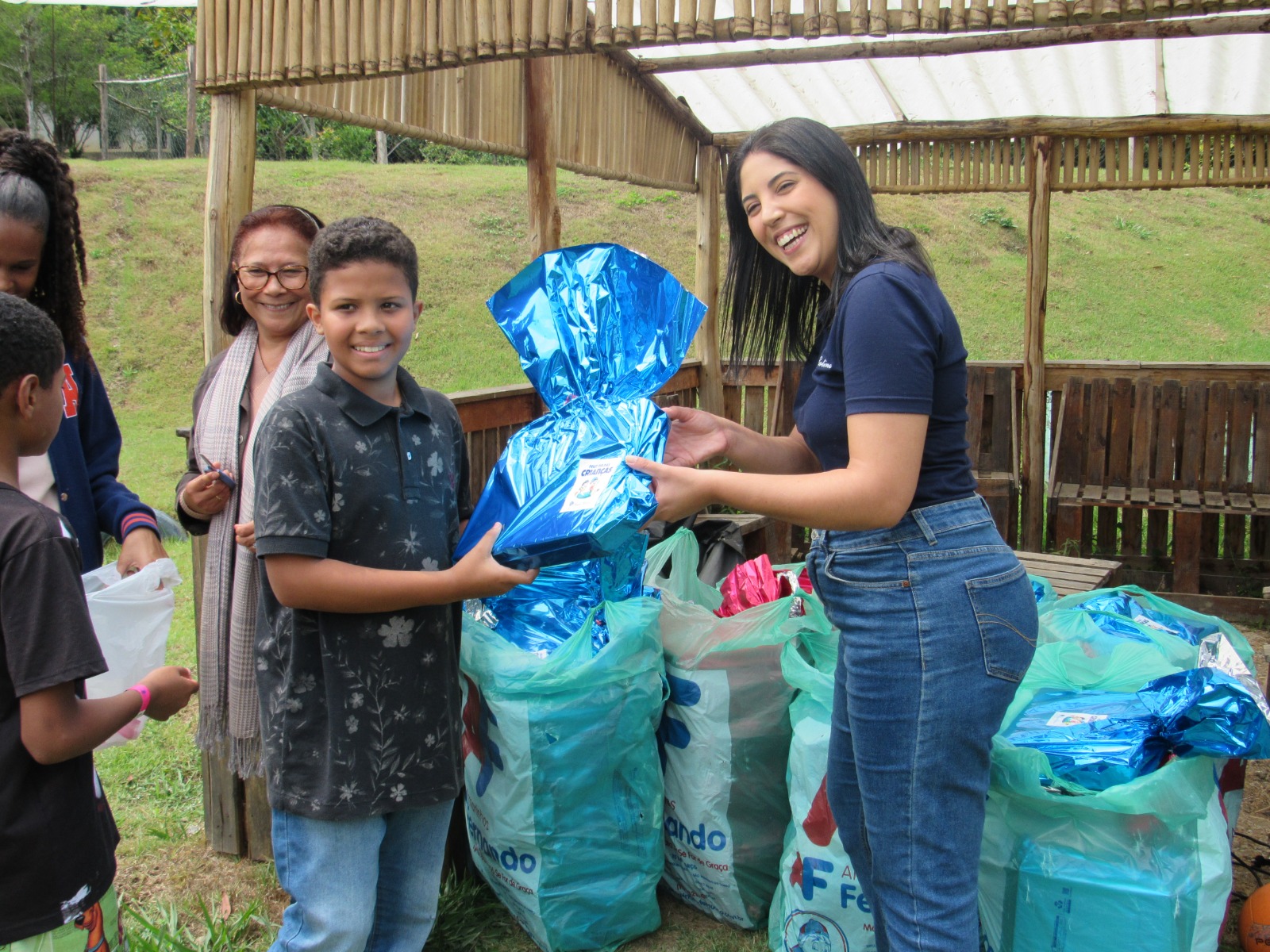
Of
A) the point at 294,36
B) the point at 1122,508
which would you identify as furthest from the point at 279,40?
the point at 1122,508

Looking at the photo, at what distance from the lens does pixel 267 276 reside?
2.12 metres

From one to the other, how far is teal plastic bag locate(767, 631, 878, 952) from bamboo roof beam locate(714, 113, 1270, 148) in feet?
11.6

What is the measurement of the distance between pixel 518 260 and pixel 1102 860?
13.6 metres

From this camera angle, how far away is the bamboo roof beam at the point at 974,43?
382 cm

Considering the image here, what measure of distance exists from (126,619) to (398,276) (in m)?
0.77

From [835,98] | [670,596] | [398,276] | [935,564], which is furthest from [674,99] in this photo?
[935,564]

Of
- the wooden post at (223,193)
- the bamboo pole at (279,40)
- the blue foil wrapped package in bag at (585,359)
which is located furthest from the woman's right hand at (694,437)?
the bamboo pole at (279,40)

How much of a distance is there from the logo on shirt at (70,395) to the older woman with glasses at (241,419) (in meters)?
0.27

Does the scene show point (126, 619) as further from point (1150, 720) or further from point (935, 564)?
point (1150, 720)

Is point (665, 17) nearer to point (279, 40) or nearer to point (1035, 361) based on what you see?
point (279, 40)

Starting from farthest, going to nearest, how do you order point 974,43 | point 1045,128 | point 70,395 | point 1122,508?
point 1122,508 → point 1045,128 → point 974,43 → point 70,395

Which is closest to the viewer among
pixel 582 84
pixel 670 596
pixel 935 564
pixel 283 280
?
pixel 935 564

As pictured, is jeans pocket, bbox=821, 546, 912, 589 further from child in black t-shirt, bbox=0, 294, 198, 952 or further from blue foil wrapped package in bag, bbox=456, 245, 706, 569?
child in black t-shirt, bbox=0, 294, 198, 952

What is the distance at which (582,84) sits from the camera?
15.0 ft
